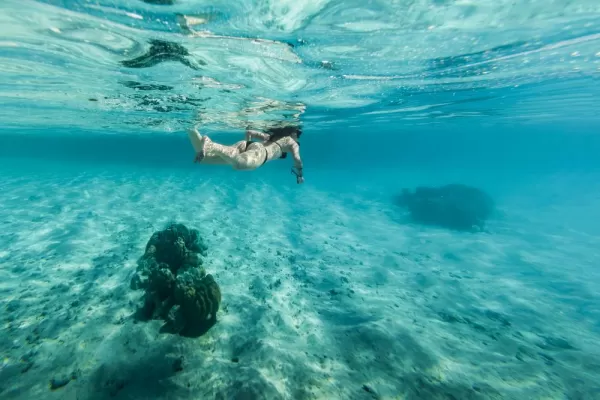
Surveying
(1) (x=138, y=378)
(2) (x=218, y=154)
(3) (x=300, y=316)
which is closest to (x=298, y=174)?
(2) (x=218, y=154)

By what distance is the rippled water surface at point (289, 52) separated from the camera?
22.3 ft

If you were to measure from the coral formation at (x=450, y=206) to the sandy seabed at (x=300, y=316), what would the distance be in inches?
138

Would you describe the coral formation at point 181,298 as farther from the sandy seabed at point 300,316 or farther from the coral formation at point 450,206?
the coral formation at point 450,206

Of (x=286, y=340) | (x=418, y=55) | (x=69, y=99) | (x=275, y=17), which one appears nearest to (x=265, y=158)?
(x=275, y=17)

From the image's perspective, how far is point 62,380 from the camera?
16.2ft

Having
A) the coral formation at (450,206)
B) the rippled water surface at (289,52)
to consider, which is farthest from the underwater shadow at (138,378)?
the coral formation at (450,206)

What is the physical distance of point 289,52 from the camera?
9250 mm

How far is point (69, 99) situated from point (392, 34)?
58.5 feet

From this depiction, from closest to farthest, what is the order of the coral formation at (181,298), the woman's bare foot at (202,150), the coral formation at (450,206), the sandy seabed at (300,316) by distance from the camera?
the woman's bare foot at (202,150), the sandy seabed at (300,316), the coral formation at (181,298), the coral formation at (450,206)

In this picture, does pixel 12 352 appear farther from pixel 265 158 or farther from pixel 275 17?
pixel 275 17

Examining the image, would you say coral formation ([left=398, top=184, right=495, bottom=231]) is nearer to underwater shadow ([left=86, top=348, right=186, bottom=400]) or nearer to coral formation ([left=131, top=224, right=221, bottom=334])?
coral formation ([left=131, top=224, right=221, bottom=334])

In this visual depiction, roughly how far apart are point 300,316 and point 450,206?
1849 cm

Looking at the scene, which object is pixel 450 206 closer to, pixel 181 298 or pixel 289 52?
pixel 289 52

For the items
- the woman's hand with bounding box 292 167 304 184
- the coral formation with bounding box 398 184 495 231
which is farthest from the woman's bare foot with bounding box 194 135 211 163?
the coral formation with bounding box 398 184 495 231
